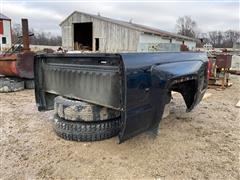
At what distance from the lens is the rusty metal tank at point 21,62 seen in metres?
7.15

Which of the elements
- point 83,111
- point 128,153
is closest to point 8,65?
point 83,111

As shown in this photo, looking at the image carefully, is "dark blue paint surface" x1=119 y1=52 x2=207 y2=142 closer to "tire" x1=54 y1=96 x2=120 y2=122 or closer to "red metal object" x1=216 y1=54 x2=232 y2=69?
"tire" x1=54 y1=96 x2=120 y2=122

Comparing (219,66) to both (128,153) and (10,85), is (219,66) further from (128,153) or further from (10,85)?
(10,85)

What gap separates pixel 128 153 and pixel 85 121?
70cm

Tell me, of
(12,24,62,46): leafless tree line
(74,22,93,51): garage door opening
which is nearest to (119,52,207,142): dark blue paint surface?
(74,22,93,51): garage door opening

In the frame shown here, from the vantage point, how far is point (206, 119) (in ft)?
15.6

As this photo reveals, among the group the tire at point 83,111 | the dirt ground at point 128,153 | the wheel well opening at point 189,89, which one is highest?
the wheel well opening at point 189,89

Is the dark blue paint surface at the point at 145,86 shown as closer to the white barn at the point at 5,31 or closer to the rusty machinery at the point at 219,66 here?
the rusty machinery at the point at 219,66

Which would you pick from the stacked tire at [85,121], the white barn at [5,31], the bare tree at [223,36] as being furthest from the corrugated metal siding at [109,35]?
the bare tree at [223,36]

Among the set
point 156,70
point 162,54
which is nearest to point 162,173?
point 156,70

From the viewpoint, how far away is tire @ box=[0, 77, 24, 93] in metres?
7.30

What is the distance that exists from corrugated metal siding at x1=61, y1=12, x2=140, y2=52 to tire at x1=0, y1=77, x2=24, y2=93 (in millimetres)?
13813

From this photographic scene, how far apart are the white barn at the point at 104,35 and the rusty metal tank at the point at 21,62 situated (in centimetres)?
1264

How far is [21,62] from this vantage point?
7.16 metres
